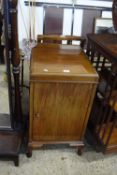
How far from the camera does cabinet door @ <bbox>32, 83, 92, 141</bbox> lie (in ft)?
3.83

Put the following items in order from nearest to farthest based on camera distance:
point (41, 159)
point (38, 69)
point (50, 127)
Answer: point (38, 69) < point (50, 127) < point (41, 159)

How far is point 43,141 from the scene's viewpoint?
1.41 meters

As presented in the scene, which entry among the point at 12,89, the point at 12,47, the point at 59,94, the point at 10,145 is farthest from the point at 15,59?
the point at 10,145

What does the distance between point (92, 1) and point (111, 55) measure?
1655mm

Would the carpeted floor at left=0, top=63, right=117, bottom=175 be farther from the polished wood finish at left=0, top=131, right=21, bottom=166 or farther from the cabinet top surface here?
the cabinet top surface

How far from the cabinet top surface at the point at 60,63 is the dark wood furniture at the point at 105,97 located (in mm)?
120

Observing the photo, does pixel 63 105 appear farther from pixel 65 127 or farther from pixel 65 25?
pixel 65 25

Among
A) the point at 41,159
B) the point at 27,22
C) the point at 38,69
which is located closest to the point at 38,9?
the point at 27,22

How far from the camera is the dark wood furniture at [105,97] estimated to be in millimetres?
1271

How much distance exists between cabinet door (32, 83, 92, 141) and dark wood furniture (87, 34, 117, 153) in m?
0.16

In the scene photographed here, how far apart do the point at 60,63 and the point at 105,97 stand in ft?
1.24

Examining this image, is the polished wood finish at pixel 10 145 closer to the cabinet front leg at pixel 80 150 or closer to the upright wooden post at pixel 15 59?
the upright wooden post at pixel 15 59

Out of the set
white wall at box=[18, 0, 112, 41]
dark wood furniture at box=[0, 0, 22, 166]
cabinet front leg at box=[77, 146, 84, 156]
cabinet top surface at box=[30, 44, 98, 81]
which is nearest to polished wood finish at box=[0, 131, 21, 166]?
dark wood furniture at box=[0, 0, 22, 166]

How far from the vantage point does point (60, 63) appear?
125 centimetres
